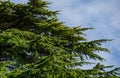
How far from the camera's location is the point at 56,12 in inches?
894

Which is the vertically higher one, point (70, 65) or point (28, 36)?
point (28, 36)

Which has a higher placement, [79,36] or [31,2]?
[31,2]

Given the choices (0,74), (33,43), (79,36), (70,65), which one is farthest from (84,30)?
(0,74)

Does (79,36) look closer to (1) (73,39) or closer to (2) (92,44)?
(1) (73,39)

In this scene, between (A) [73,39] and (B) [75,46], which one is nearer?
(B) [75,46]

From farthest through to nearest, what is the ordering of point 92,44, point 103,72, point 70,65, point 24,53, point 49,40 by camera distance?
point 24,53
point 92,44
point 49,40
point 103,72
point 70,65

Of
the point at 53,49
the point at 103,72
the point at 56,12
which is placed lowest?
the point at 103,72

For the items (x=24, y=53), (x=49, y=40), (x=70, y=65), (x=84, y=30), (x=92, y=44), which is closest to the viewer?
(x=70, y=65)

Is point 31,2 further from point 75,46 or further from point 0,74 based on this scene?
point 0,74

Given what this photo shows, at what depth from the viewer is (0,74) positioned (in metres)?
13.0

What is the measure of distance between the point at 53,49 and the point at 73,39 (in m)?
3.63

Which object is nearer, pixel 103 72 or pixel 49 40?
pixel 103 72

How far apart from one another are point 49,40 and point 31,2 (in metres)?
4.78

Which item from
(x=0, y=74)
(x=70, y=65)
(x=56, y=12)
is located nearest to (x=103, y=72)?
(x=70, y=65)
